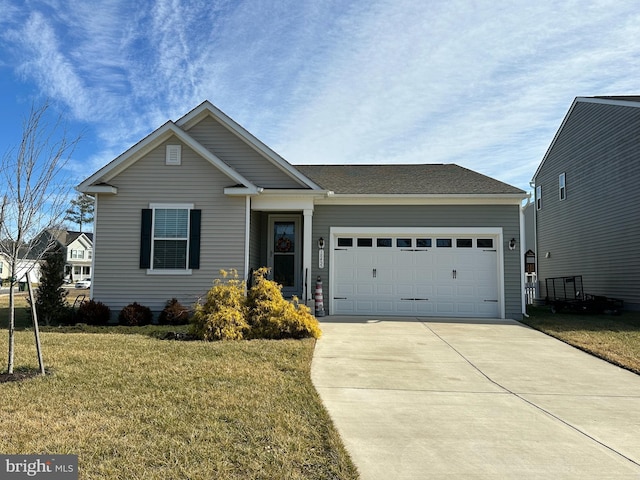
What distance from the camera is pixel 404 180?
1352 centimetres

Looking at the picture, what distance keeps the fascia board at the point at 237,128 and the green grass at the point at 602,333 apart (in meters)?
7.30

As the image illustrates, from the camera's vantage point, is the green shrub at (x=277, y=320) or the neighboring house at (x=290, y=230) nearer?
the green shrub at (x=277, y=320)

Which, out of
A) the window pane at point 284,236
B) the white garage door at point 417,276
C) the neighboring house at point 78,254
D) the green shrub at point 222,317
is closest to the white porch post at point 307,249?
the white garage door at point 417,276

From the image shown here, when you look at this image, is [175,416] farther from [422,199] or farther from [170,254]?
[422,199]

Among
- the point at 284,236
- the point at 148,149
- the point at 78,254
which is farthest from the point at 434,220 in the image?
the point at 78,254

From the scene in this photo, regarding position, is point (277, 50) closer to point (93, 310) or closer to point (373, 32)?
point (373, 32)

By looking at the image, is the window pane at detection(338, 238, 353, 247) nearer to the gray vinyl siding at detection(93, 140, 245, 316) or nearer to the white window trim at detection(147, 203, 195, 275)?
the gray vinyl siding at detection(93, 140, 245, 316)

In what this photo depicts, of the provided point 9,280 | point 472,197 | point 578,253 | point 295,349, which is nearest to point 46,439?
point 9,280

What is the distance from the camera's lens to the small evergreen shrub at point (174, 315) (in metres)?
10.4

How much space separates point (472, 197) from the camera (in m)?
12.2

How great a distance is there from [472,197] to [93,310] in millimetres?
10610

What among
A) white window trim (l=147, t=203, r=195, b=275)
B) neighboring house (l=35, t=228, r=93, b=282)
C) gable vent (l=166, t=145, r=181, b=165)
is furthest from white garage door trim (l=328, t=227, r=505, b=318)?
neighboring house (l=35, t=228, r=93, b=282)

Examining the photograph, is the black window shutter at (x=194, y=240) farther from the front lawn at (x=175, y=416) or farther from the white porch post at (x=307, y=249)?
the front lawn at (x=175, y=416)

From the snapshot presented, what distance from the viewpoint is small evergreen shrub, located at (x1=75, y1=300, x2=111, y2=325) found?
34.1 feet
